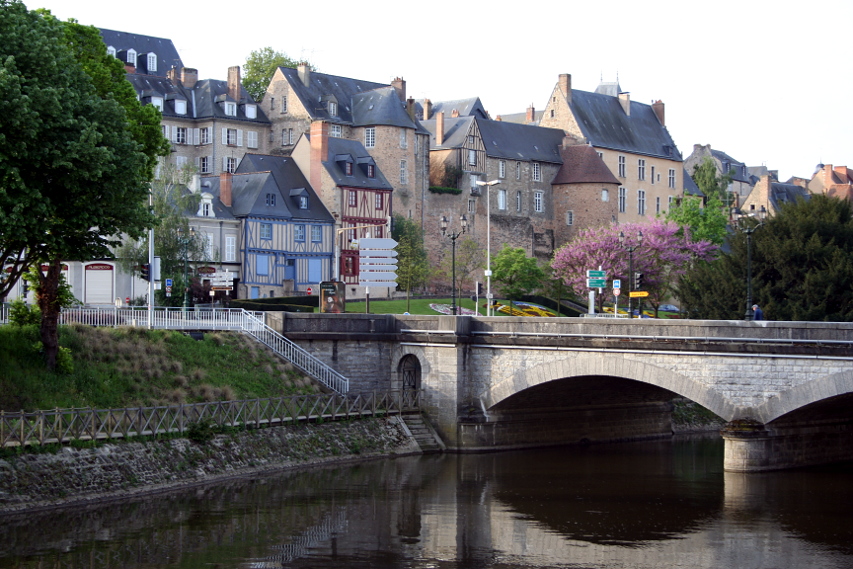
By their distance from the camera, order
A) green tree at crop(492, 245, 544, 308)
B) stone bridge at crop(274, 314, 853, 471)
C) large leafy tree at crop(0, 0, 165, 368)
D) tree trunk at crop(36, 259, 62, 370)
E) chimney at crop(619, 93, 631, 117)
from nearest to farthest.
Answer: large leafy tree at crop(0, 0, 165, 368) < stone bridge at crop(274, 314, 853, 471) < tree trunk at crop(36, 259, 62, 370) < green tree at crop(492, 245, 544, 308) < chimney at crop(619, 93, 631, 117)

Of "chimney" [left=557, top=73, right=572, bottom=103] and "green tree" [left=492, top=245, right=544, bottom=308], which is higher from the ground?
"chimney" [left=557, top=73, right=572, bottom=103]

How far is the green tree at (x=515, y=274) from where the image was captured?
242ft

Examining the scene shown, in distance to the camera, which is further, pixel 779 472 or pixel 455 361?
pixel 455 361

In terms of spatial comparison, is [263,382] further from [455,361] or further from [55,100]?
[55,100]

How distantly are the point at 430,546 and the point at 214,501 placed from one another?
6396 millimetres

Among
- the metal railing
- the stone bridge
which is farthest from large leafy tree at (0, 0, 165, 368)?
the stone bridge

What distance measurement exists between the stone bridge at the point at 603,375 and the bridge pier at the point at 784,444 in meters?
0.04

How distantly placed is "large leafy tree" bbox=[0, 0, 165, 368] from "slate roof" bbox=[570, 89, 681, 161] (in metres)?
69.3

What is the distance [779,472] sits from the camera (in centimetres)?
3456

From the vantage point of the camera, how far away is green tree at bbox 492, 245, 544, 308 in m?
73.9

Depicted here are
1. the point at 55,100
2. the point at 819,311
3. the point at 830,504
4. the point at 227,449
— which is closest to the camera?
the point at 55,100

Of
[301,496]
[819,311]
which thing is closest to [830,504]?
[301,496]

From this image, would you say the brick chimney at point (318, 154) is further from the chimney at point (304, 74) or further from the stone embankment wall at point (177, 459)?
the stone embankment wall at point (177, 459)

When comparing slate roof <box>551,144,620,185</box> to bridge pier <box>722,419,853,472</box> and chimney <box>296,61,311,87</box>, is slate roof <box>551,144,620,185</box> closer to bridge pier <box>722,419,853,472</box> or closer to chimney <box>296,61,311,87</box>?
chimney <box>296,61,311,87</box>
